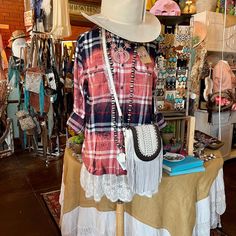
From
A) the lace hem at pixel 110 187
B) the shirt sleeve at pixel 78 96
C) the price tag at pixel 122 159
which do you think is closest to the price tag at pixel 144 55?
the shirt sleeve at pixel 78 96

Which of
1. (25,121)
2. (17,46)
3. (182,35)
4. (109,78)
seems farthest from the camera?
(17,46)

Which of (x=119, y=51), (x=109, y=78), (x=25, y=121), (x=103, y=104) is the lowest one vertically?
(x=25, y=121)

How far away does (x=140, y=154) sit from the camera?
41.4 inches

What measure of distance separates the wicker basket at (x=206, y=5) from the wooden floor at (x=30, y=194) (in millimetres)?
2016

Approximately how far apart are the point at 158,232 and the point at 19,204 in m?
1.64

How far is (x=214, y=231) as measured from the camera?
203 cm

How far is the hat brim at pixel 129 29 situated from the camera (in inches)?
40.9

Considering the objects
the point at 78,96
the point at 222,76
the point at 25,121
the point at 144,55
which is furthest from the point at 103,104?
the point at 25,121

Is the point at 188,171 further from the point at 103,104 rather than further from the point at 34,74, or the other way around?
the point at 34,74

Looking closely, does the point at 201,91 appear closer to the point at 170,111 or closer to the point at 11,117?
the point at 170,111

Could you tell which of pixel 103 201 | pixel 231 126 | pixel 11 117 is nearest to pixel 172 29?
pixel 103 201

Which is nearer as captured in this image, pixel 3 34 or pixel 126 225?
pixel 126 225

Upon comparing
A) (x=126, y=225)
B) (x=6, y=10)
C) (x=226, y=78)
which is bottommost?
(x=126, y=225)

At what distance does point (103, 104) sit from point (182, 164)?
54 cm
